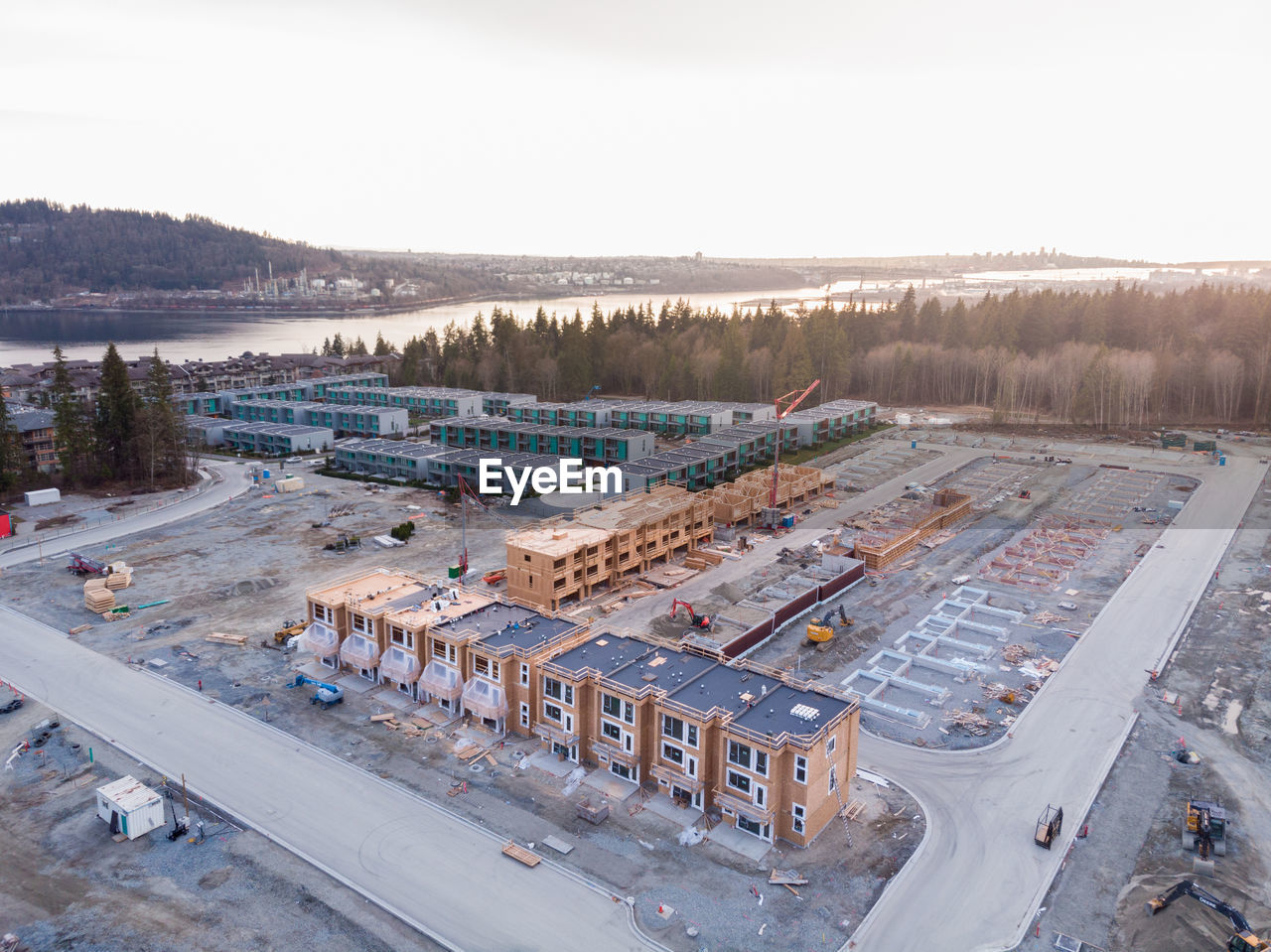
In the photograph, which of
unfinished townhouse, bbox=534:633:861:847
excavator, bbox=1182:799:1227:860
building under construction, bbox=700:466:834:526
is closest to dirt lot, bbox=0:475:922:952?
unfinished townhouse, bbox=534:633:861:847

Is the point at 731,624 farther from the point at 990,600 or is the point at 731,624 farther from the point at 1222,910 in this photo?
the point at 1222,910

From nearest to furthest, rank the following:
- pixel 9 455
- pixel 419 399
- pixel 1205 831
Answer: pixel 1205 831 < pixel 9 455 < pixel 419 399

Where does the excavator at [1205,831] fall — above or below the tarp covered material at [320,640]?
below

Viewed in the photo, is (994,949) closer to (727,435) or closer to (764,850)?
(764,850)

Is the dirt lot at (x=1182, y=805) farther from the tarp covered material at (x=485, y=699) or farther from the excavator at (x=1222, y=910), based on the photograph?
the tarp covered material at (x=485, y=699)

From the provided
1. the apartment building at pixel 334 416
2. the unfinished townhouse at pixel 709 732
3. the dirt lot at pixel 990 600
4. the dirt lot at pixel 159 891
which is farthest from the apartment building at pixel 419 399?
the dirt lot at pixel 159 891

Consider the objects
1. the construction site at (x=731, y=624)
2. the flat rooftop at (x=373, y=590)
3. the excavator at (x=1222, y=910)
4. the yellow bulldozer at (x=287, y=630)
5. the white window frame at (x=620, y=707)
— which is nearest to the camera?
the excavator at (x=1222, y=910)

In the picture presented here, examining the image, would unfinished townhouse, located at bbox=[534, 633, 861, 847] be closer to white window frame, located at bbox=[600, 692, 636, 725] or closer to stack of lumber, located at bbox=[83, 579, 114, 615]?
white window frame, located at bbox=[600, 692, 636, 725]

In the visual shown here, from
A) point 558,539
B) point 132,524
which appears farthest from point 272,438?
point 558,539
